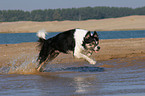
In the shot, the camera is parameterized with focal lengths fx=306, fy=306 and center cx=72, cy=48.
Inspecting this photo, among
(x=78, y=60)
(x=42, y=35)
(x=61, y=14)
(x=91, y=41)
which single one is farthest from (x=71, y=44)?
(x=61, y=14)

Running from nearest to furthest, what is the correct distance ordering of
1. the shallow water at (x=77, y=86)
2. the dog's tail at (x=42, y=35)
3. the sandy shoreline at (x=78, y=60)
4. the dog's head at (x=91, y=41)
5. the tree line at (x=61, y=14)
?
1. the shallow water at (x=77, y=86)
2. the dog's head at (x=91, y=41)
3. the dog's tail at (x=42, y=35)
4. the sandy shoreline at (x=78, y=60)
5. the tree line at (x=61, y=14)

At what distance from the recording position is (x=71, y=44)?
27.3ft

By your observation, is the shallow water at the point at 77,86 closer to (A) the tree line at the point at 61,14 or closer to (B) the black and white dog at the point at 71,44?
(B) the black and white dog at the point at 71,44

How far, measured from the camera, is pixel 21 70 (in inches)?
355

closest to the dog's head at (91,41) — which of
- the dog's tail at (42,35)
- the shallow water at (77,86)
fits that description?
the shallow water at (77,86)

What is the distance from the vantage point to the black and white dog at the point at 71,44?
26.6 feet

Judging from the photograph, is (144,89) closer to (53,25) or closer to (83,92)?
(83,92)

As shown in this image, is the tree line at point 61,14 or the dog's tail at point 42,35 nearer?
the dog's tail at point 42,35

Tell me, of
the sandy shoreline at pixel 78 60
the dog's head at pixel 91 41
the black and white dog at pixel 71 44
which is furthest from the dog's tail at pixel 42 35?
the sandy shoreline at pixel 78 60

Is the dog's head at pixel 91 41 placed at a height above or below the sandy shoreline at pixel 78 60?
above

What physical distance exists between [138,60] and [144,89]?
467 centimetres

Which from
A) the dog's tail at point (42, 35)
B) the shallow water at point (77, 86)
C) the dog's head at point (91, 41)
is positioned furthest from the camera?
the dog's tail at point (42, 35)

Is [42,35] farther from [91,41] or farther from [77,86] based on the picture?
[77,86]

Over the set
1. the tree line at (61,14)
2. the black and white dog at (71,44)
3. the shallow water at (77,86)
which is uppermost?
the black and white dog at (71,44)
